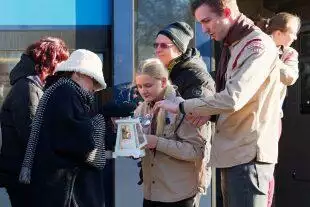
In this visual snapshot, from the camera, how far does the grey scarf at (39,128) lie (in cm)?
279

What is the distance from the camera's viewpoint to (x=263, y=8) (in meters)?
5.71

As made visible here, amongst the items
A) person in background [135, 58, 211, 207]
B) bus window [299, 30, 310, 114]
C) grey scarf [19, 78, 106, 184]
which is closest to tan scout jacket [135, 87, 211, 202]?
person in background [135, 58, 211, 207]

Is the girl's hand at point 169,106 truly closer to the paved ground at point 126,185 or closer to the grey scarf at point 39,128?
the grey scarf at point 39,128

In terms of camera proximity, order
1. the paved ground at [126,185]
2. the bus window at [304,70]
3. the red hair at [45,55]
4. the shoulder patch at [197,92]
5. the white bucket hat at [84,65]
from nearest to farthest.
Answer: the white bucket hat at [84,65] < the shoulder patch at [197,92] < the red hair at [45,55] < the paved ground at [126,185] < the bus window at [304,70]

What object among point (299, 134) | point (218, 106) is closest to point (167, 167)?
point (218, 106)

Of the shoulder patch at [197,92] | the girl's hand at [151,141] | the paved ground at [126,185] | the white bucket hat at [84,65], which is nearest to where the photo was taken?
the white bucket hat at [84,65]

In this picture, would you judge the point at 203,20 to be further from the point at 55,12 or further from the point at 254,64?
the point at 55,12

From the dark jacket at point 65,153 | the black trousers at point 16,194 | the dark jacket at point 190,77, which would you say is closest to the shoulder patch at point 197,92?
the dark jacket at point 190,77

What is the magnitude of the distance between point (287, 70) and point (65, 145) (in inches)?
61.0

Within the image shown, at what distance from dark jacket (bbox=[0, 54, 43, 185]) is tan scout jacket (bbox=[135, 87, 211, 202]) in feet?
2.05

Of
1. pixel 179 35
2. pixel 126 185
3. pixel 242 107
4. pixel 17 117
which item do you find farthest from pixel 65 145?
pixel 126 185

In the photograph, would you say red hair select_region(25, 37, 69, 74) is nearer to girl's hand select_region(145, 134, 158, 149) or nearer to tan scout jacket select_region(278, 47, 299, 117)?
girl's hand select_region(145, 134, 158, 149)

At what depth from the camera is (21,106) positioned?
3.34 metres

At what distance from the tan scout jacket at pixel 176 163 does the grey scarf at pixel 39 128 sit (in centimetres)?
43
